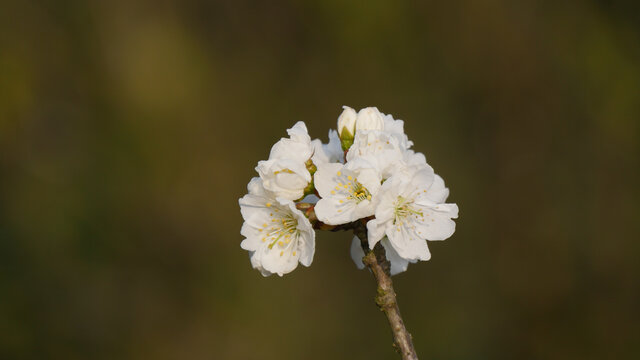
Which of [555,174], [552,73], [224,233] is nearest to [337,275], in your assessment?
[224,233]

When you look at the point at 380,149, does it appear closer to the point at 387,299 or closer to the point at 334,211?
the point at 334,211

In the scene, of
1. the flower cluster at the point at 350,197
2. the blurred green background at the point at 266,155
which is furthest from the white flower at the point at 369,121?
the blurred green background at the point at 266,155

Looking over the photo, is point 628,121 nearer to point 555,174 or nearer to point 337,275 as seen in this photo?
point 555,174

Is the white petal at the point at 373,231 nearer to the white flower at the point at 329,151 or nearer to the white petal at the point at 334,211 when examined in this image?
the white petal at the point at 334,211

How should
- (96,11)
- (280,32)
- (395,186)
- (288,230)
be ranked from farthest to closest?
(280,32)
(96,11)
(288,230)
(395,186)

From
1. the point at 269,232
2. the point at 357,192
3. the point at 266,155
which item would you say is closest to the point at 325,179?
the point at 357,192
